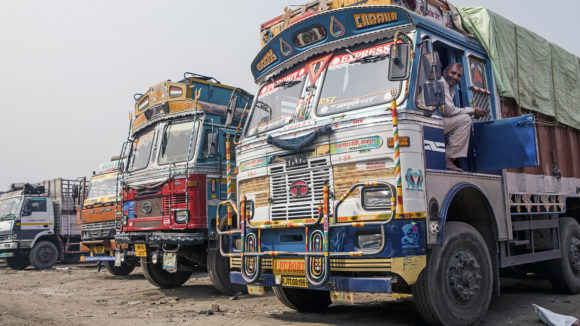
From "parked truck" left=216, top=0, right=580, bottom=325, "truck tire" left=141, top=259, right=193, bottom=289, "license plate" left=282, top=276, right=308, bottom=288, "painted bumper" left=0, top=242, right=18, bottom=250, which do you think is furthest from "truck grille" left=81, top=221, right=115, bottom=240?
"license plate" left=282, top=276, right=308, bottom=288

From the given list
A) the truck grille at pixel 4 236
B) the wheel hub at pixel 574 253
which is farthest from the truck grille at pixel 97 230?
the wheel hub at pixel 574 253

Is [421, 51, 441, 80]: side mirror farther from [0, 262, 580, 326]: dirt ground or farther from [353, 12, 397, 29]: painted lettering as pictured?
[0, 262, 580, 326]: dirt ground

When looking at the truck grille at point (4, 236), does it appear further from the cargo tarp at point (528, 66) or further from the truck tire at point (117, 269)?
the cargo tarp at point (528, 66)

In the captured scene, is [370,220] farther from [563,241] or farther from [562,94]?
[562,94]

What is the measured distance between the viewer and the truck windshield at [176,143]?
957cm

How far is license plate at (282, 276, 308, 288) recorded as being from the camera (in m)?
5.41

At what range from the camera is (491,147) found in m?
6.03

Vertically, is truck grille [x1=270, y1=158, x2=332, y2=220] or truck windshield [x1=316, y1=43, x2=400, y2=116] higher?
truck windshield [x1=316, y1=43, x2=400, y2=116]

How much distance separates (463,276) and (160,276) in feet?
22.2

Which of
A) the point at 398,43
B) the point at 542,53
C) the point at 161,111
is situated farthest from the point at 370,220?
the point at 161,111

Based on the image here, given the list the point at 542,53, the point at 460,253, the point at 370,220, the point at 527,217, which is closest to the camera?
the point at 370,220

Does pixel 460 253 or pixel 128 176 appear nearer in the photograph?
pixel 460 253

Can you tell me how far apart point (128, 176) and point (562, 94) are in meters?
7.89

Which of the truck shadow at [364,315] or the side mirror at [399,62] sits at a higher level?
the side mirror at [399,62]
